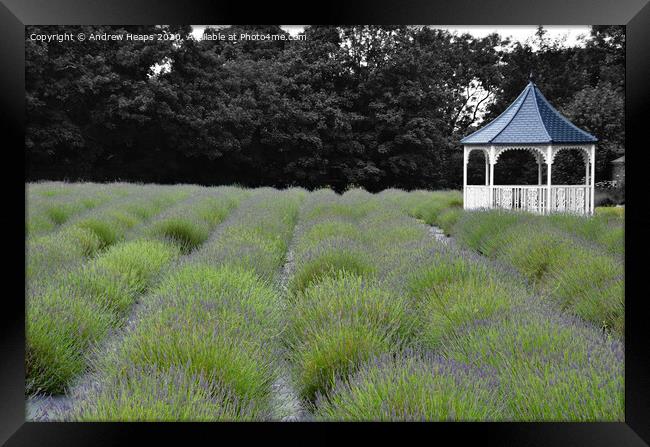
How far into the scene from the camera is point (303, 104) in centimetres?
2184

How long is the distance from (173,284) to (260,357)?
47.6 inches

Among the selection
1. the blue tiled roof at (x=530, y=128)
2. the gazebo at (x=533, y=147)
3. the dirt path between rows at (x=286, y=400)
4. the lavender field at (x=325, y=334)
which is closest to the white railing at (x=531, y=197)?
the gazebo at (x=533, y=147)

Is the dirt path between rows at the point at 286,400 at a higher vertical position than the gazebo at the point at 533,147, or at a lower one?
lower

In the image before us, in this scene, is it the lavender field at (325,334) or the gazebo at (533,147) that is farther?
the gazebo at (533,147)

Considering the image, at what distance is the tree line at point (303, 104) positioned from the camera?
731 inches

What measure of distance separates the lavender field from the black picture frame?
0.55 feet

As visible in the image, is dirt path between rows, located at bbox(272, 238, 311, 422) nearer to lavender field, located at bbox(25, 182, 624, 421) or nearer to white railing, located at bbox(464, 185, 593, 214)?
lavender field, located at bbox(25, 182, 624, 421)

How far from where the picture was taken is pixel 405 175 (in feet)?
81.1

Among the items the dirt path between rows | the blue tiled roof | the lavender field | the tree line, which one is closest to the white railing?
the blue tiled roof

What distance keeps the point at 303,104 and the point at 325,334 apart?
1963 cm

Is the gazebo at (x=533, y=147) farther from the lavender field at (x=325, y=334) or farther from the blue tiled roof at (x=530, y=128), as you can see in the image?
the lavender field at (x=325, y=334)

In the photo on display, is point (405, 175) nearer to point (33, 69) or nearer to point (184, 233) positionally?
point (33, 69)
